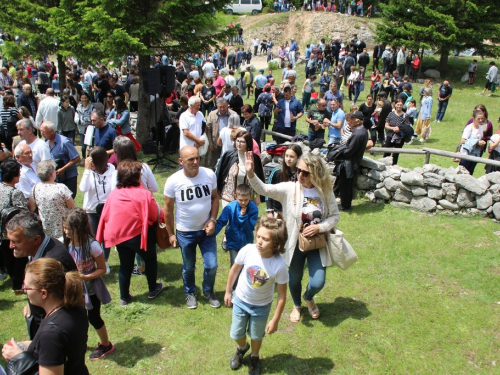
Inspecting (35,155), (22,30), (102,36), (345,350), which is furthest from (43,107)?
(345,350)

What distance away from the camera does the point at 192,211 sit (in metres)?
4.81

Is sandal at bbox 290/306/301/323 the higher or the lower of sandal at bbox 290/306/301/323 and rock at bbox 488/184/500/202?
the lower

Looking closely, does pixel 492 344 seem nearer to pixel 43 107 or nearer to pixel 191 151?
pixel 191 151

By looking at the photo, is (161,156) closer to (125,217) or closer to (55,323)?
(125,217)

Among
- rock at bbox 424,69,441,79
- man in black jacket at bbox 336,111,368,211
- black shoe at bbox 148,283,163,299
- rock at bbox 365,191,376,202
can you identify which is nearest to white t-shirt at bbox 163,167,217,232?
black shoe at bbox 148,283,163,299

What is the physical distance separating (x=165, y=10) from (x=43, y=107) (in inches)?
151

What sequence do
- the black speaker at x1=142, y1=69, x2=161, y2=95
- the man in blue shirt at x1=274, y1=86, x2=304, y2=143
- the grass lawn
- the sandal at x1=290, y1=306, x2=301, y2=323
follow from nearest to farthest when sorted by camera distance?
the grass lawn < the sandal at x1=290, y1=306, x2=301, y2=323 < the black speaker at x1=142, y1=69, x2=161, y2=95 < the man in blue shirt at x1=274, y1=86, x2=304, y2=143

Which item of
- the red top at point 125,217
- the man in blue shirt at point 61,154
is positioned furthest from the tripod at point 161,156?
the red top at point 125,217

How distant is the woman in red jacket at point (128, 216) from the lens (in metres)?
4.77

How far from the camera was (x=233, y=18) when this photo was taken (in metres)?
38.6

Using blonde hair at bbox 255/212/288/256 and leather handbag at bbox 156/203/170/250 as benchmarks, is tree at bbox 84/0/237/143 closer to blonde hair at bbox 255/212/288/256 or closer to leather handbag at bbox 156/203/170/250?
leather handbag at bbox 156/203/170/250

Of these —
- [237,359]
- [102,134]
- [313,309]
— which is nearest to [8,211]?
[237,359]

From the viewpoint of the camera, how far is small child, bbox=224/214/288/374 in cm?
366

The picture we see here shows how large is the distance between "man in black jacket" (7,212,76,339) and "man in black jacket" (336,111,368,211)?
16.9 feet
